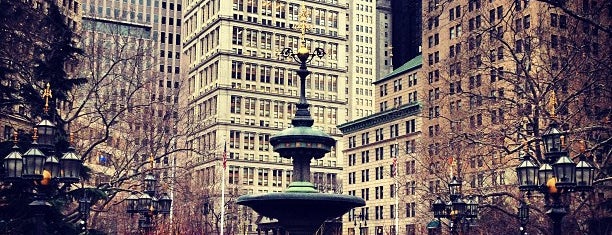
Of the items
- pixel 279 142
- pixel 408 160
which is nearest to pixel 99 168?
pixel 408 160

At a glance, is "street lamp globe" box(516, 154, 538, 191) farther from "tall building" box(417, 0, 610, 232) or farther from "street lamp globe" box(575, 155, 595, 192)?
"tall building" box(417, 0, 610, 232)

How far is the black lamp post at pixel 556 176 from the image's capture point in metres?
24.8

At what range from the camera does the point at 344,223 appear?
148750 millimetres

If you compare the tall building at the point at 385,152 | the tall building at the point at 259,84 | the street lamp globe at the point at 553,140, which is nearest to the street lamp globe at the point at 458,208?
the street lamp globe at the point at 553,140

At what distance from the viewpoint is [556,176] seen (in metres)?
25.0

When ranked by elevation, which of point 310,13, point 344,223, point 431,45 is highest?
point 310,13

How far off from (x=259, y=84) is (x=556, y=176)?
130 meters

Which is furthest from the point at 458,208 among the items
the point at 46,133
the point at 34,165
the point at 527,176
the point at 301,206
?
the point at 34,165

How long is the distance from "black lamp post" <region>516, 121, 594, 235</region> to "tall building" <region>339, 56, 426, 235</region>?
95513 mm

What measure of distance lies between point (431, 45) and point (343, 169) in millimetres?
34832

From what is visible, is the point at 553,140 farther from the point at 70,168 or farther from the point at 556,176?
the point at 70,168

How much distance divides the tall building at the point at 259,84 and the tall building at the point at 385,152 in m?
8.18

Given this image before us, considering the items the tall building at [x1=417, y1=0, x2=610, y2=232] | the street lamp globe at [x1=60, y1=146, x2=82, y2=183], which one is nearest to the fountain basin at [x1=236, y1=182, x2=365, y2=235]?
the street lamp globe at [x1=60, y1=146, x2=82, y2=183]

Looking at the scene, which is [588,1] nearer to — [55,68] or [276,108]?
[55,68]
